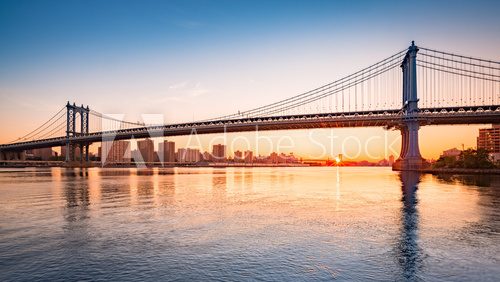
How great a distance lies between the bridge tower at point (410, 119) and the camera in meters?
56.4

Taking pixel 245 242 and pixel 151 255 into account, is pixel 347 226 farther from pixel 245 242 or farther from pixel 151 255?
pixel 151 255

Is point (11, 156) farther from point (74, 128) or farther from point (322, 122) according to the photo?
point (322, 122)

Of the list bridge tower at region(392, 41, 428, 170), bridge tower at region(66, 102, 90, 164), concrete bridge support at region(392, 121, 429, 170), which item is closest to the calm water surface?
concrete bridge support at region(392, 121, 429, 170)

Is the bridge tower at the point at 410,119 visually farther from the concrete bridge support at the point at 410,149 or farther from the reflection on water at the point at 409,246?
the reflection on water at the point at 409,246

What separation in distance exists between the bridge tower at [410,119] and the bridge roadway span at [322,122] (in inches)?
38.1

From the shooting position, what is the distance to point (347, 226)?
508 inches

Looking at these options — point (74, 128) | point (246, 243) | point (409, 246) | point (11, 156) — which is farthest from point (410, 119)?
point (11, 156)

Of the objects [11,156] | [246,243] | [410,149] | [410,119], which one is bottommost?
[11,156]

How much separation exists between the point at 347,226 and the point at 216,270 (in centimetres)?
658

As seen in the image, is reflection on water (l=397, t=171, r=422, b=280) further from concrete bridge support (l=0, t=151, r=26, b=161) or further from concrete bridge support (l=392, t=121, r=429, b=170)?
concrete bridge support (l=0, t=151, r=26, b=161)

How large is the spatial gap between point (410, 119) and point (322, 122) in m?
13.9

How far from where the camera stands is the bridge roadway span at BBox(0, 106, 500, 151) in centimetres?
5488

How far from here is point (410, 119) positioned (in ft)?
185

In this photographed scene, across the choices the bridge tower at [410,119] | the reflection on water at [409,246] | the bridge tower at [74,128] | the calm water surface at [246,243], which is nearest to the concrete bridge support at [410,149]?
the bridge tower at [410,119]
